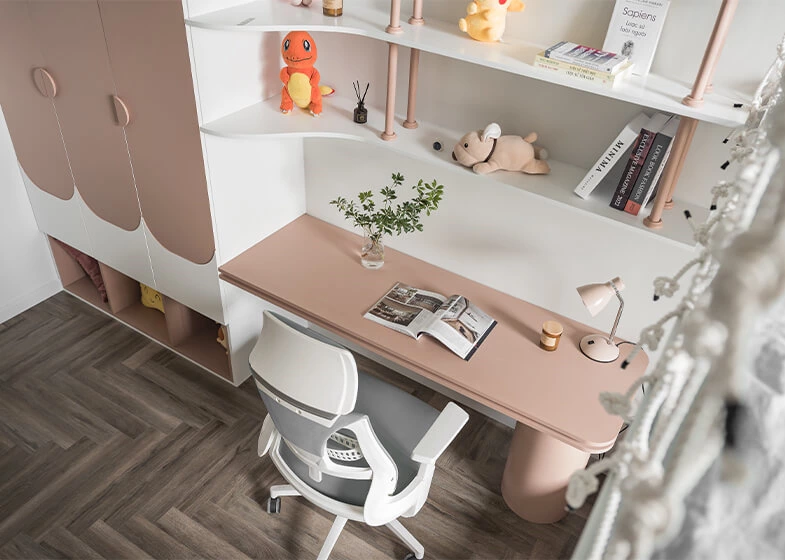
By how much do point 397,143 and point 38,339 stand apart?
210 centimetres

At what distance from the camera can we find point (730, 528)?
435 mm

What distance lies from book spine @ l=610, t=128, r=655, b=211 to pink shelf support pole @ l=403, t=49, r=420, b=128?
755 mm

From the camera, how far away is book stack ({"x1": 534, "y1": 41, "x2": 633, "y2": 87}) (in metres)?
1.65

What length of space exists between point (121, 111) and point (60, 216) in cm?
93

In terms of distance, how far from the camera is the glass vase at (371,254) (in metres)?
2.50

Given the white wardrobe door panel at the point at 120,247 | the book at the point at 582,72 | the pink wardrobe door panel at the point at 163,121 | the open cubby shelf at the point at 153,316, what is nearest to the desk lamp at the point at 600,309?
the book at the point at 582,72

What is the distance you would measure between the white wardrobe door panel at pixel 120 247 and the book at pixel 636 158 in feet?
6.31

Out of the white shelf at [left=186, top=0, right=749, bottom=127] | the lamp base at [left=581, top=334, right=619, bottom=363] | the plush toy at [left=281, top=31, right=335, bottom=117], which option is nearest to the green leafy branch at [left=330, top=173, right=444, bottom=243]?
the plush toy at [left=281, top=31, right=335, bottom=117]

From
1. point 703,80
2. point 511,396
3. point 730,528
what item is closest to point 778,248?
point 730,528

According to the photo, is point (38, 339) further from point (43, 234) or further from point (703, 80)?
point (703, 80)

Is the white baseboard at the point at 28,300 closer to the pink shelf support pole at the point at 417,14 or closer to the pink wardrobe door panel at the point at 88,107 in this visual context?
the pink wardrobe door panel at the point at 88,107

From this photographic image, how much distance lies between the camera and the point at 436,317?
2.24 m

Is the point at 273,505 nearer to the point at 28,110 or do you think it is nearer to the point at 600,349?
the point at 600,349

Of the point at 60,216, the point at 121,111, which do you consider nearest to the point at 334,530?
the point at 121,111
